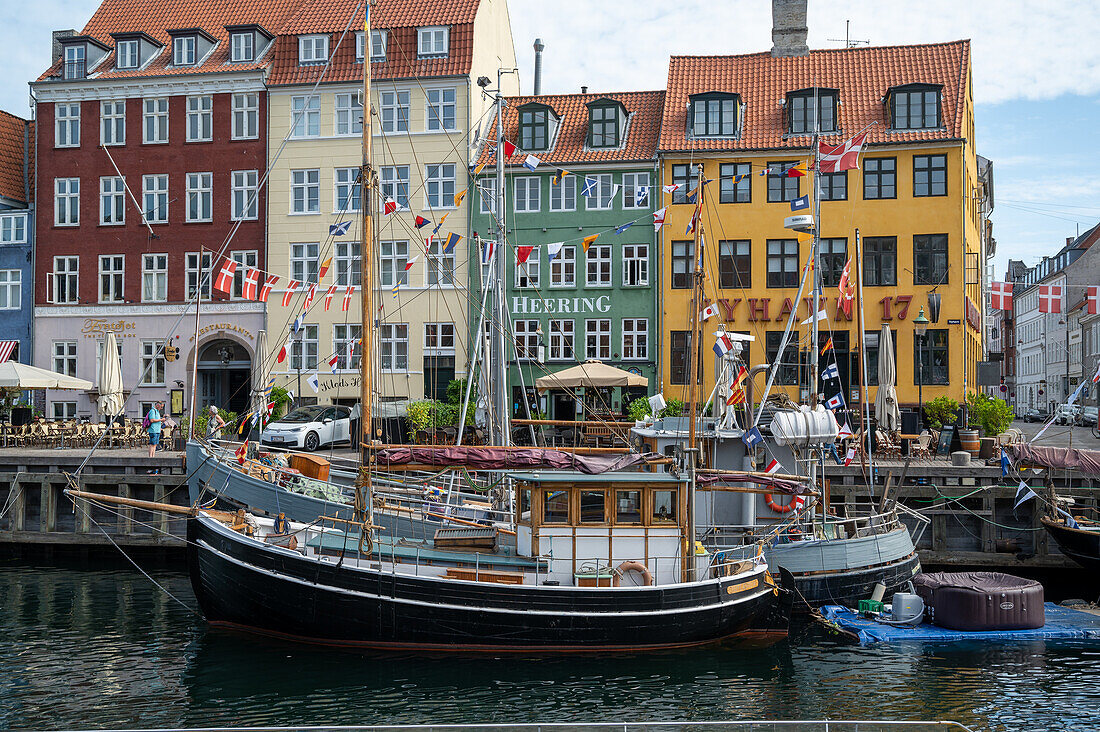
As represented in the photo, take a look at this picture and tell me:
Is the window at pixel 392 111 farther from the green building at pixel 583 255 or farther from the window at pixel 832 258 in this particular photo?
the window at pixel 832 258

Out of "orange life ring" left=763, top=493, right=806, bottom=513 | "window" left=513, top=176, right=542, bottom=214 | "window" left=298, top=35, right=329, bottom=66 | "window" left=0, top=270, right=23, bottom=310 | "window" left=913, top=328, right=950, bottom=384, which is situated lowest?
"orange life ring" left=763, top=493, right=806, bottom=513

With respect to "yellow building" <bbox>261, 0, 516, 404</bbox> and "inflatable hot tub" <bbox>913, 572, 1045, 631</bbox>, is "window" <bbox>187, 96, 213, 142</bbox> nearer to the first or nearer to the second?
"yellow building" <bbox>261, 0, 516, 404</bbox>

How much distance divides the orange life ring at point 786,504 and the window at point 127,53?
36.0 m

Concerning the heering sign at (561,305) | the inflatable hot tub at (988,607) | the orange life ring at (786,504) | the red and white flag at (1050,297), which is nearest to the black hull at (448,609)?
the orange life ring at (786,504)

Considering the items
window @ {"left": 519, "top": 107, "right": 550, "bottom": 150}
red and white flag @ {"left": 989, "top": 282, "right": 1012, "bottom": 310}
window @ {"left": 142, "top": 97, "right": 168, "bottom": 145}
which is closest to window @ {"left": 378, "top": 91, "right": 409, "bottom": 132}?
window @ {"left": 519, "top": 107, "right": 550, "bottom": 150}

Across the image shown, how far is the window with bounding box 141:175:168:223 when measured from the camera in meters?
46.0

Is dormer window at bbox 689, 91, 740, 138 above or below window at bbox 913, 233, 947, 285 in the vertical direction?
above

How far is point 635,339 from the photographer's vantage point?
42.9 m

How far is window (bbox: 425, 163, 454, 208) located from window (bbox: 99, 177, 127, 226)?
1375 centimetres

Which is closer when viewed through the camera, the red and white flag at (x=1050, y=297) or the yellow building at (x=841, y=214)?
the red and white flag at (x=1050, y=297)

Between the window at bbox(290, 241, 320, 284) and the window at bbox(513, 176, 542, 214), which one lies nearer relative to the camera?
the window at bbox(513, 176, 542, 214)

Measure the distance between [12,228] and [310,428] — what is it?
20.7 meters

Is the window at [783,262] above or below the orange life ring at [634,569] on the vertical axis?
above

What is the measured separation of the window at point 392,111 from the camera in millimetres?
44375
